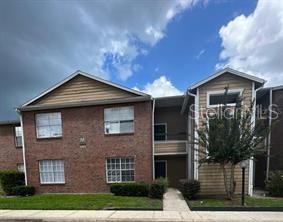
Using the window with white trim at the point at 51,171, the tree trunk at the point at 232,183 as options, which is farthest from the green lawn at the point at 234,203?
the window with white trim at the point at 51,171

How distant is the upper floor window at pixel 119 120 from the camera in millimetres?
11195

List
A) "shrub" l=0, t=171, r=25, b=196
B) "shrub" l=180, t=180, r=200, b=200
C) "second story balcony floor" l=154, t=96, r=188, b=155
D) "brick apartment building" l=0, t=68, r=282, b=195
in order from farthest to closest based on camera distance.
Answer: "second story balcony floor" l=154, t=96, r=188, b=155, "shrub" l=0, t=171, r=25, b=196, "brick apartment building" l=0, t=68, r=282, b=195, "shrub" l=180, t=180, r=200, b=200

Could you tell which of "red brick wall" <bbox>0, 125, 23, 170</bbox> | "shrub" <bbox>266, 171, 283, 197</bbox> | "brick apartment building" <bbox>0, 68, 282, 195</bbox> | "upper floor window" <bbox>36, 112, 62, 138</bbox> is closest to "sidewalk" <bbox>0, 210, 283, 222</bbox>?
"shrub" <bbox>266, 171, 283, 197</bbox>

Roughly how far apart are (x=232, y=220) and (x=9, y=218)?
837 centimetres

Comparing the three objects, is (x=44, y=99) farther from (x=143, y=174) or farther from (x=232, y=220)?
(x=232, y=220)

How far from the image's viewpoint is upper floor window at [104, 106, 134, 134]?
11.2 m

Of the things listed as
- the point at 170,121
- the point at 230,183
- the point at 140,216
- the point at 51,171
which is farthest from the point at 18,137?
the point at 230,183

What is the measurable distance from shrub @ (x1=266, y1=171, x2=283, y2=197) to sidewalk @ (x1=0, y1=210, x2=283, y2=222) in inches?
122

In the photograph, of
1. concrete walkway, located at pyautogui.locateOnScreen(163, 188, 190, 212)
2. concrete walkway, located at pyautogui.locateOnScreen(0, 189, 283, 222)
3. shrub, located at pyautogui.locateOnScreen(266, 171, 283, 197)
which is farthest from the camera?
shrub, located at pyautogui.locateOnScreen(266, 171, 283, 197)

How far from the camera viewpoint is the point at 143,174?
10.8 m

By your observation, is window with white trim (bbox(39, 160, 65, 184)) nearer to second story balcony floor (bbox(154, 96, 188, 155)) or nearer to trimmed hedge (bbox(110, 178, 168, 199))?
trimmed hedge (bbox(110, 178, 168, 199))

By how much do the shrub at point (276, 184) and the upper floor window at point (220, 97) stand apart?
4.44 metres

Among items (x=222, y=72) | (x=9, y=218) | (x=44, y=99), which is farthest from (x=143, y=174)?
(x=44, y=99)

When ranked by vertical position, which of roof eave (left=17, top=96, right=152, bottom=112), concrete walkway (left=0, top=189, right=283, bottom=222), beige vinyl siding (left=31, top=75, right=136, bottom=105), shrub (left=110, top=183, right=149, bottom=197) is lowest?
shrub (left=110, top=183, right=149, bottom=197)
